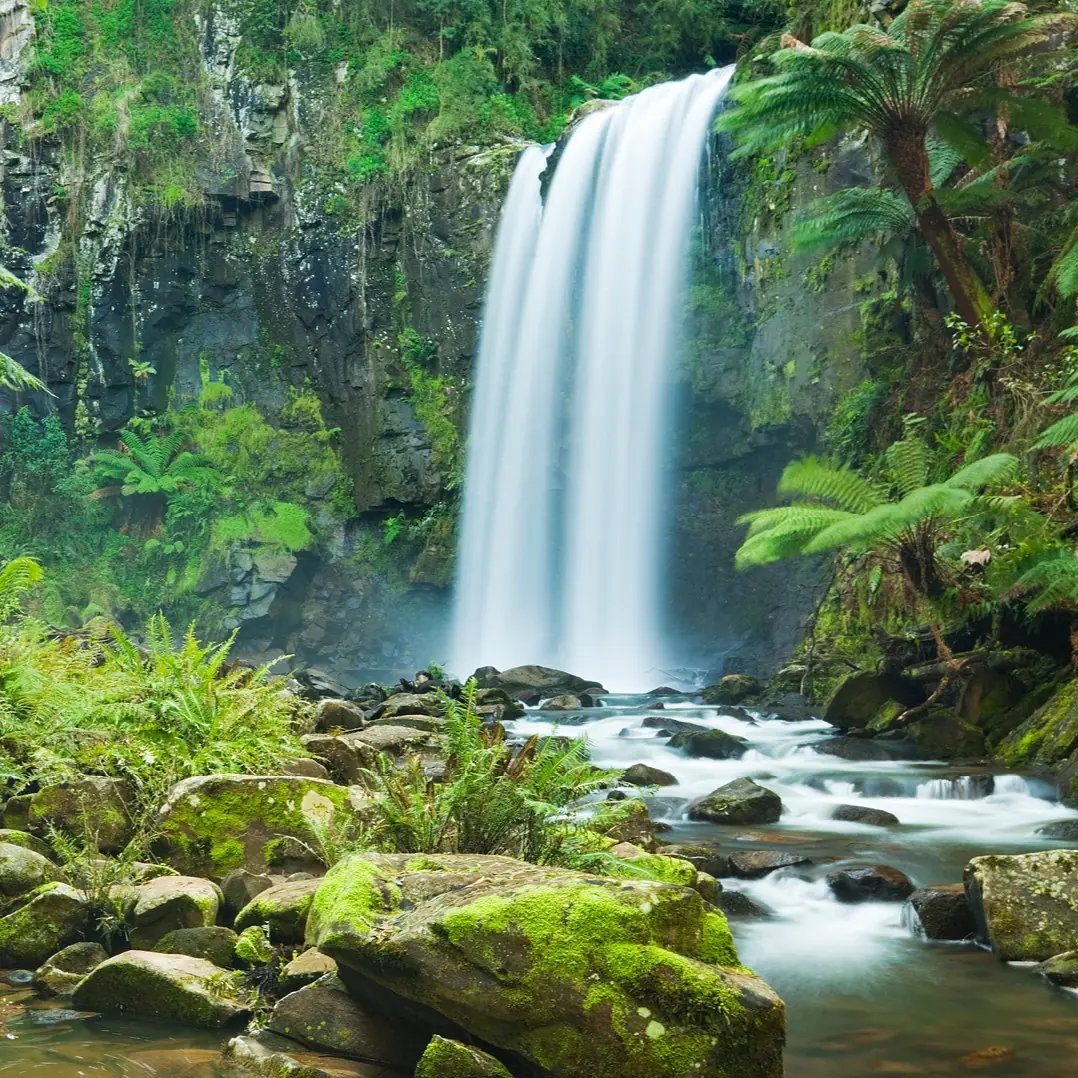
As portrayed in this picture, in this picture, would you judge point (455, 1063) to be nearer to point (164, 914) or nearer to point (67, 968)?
point (164, 914)

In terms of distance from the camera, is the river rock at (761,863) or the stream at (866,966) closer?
the stream at (866,966)

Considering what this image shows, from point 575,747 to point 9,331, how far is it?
24285mm

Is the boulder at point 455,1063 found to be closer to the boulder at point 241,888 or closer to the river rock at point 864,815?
the boulder at point 241,888

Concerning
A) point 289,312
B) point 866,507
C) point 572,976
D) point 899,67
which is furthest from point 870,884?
point 289,312

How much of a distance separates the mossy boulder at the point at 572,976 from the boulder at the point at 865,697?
7.83 m

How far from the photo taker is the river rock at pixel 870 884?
543 centimetres

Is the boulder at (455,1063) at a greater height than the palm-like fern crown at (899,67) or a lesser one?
lesser

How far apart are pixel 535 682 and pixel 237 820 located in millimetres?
11282

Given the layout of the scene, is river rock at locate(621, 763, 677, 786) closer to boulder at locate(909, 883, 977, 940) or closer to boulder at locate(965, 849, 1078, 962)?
boulder at locate(909, 883, 977, 940)

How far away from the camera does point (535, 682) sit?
16.0 metres

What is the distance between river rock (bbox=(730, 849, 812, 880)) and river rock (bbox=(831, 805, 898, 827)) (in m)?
1.33

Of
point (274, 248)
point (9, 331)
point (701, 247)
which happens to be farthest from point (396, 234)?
point (9, 331)

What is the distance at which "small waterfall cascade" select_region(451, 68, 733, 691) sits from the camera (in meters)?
19.8

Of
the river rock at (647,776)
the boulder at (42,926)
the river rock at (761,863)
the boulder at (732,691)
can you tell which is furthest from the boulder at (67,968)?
the boulder at (732,691)
